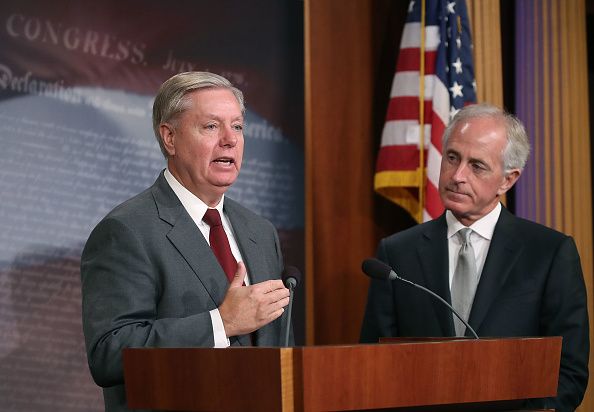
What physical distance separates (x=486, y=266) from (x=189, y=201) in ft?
4.09

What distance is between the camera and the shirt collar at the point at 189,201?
299cm

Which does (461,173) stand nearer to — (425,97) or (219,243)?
(219,243)

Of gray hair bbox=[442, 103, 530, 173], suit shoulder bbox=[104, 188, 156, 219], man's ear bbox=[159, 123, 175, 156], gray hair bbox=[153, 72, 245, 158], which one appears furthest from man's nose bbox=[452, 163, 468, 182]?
suit shoulder bbox=[104, 188, 156, 219]

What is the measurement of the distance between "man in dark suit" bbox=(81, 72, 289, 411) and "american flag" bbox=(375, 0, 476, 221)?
1923mm

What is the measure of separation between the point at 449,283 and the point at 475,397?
55.7 inches

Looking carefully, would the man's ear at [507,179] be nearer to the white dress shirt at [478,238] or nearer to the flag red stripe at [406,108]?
the white dress shirt at [478,238]

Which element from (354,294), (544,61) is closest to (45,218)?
(354,294)

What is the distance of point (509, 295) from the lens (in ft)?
11.7

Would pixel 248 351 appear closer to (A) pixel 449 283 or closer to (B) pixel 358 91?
(A) pixel 449 283

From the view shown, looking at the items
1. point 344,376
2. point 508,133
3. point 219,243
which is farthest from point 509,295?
point 344,376

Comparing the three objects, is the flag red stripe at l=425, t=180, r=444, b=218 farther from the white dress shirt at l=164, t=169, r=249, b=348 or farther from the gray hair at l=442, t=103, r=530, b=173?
the white dress shirt at l=164, t=169, r=249, b=348

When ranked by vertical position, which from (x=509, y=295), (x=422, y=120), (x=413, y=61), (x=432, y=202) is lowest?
(x=509, y=295)

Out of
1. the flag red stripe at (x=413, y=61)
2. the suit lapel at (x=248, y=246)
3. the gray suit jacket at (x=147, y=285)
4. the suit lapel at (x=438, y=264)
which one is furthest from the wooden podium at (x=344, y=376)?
the flag red stripe at (x=413, y=61)

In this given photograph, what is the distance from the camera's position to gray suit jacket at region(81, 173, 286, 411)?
8.51 ft
